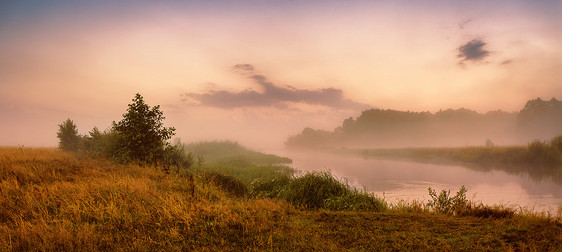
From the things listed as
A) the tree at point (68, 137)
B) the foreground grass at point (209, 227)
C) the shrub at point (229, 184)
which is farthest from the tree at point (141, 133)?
the tree at point (68, 137)

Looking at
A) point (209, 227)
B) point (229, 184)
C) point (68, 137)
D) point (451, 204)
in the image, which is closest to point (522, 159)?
point (451, 204)

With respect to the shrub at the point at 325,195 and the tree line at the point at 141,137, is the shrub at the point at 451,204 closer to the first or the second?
the shrub at the point at 325,195

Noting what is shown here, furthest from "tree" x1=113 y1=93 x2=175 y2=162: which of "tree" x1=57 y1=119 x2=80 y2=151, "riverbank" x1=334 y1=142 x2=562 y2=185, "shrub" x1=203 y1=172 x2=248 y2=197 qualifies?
"riverbank" x1=334 y1=142 x2=562 y2=185

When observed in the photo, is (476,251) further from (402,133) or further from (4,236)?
(402,133)

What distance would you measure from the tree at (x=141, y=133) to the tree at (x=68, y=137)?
13483 mm

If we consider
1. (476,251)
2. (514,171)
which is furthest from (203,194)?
(514,171)

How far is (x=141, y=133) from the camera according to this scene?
52.5 ft

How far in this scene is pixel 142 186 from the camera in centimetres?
938

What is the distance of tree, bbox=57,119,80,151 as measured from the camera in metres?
25.9

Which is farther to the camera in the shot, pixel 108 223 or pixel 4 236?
pixel 108 223

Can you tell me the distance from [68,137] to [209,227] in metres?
27.0

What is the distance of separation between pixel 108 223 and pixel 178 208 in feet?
5.24

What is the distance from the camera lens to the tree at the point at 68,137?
2588 cm

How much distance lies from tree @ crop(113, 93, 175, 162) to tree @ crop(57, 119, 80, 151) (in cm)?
1348
